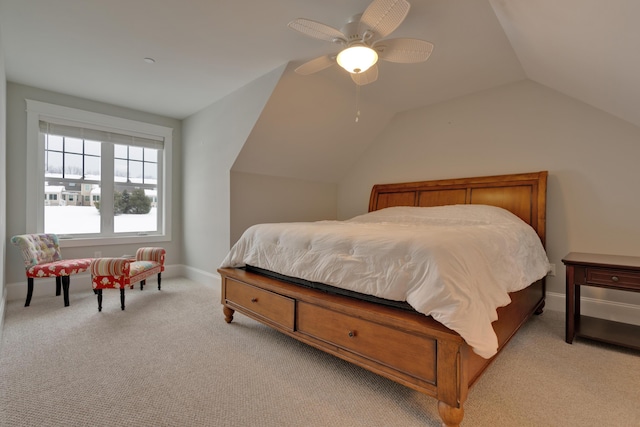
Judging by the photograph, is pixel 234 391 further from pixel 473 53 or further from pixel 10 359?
pixel 473 53

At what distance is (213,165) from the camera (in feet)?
12.9

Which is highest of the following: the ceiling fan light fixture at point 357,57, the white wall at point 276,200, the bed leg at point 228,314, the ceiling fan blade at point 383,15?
the ceiling fan blade at point 383,15

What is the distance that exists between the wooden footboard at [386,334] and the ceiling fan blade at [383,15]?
67.6 inches

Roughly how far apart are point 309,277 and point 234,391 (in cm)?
78

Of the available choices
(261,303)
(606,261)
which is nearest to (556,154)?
(606,261)

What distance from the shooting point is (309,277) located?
6.57 feet

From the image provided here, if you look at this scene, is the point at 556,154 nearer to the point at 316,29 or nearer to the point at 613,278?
the point at 613,278

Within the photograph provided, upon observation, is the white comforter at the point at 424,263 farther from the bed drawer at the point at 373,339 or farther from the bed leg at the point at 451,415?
the bed leg at the point at 451,415

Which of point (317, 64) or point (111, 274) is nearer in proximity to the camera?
point (317, 64)

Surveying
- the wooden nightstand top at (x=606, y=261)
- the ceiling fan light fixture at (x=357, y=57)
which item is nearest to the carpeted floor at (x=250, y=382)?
the wooden nightstand top at (x=606, y=261)

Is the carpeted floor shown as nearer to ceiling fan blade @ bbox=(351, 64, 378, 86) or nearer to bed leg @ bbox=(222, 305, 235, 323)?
bed leg @ bbox=(222, 305, 235, 323)

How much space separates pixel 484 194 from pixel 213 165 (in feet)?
11.0

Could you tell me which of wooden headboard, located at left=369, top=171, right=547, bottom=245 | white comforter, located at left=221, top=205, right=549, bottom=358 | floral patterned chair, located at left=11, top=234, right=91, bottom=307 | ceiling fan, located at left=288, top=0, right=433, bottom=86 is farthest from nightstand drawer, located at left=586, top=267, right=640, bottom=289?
floral patterned chair, located at left=11, top=234, right=91, bottom=307

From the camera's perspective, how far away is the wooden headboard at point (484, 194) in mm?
2936
